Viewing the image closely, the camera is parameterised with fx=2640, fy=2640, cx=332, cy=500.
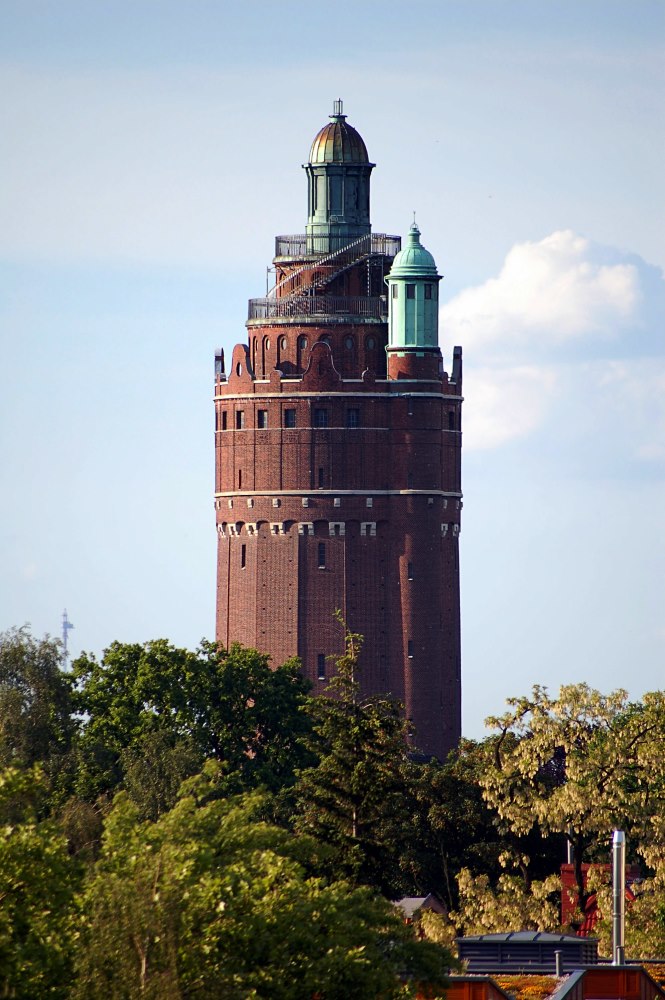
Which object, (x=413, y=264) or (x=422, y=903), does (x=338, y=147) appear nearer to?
(x=413, y=264)

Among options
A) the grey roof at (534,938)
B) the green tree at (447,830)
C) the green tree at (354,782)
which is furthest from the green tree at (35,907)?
the green tree at (447,830)

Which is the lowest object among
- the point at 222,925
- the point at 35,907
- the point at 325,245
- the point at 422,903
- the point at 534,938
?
the point at 35,907

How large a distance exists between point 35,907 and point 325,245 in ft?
359

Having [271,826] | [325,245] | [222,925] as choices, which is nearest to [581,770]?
[271,826]

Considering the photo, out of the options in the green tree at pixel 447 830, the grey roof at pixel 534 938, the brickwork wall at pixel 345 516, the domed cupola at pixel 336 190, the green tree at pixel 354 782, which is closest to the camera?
the grey roof at pixel 534 938

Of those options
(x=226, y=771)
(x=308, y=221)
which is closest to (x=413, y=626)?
(x=308, y=221)

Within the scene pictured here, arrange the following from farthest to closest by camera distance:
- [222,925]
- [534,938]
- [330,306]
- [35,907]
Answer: [330,306] < [534,938] < [222,925] < [35,907]

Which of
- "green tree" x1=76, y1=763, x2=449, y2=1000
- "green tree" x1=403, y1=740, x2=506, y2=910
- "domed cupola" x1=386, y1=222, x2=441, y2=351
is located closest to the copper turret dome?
"domed cupola" x1=386, y1=222, x2=441, y2=351

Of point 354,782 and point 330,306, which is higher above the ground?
point 330,306

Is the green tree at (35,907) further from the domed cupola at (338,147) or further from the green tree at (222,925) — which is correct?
the domed cupola at (338,147)

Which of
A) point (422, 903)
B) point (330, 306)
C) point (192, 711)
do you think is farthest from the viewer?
point (330, 306)

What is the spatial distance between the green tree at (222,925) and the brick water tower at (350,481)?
8630cm

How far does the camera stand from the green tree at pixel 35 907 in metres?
44.2

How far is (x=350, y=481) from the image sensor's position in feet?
480
